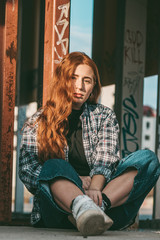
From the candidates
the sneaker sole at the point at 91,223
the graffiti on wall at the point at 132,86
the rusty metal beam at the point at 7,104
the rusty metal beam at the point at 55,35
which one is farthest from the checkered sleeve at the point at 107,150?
the graffiti on wall at the point at 132,86

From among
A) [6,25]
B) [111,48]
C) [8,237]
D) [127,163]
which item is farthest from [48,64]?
[111,48]

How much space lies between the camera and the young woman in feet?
8.57

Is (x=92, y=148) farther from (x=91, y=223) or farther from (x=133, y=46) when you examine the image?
(x=133, y=46)


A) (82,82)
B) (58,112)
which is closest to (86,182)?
(58,112)

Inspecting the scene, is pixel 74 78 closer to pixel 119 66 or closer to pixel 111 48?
pixel 119 66

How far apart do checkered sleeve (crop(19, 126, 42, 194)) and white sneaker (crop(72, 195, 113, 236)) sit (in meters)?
0.53

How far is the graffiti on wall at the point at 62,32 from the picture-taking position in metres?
3.86

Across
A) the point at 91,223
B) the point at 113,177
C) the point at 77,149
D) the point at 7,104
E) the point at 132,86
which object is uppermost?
the point at 132,86

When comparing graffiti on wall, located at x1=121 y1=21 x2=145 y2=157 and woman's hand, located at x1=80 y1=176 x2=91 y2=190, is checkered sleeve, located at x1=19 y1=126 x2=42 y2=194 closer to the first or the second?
woman's hand, located at x1=80 y1=176 x2=91 y2=190

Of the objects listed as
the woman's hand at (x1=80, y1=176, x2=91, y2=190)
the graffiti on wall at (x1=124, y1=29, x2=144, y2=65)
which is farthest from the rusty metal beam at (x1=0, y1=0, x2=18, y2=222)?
the graffiti on wall at (x1=124, y1=29, x2=144, y2=65)

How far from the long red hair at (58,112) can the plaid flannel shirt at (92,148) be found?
58 mm

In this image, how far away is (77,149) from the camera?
3143 mm

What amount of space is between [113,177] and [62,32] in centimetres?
156

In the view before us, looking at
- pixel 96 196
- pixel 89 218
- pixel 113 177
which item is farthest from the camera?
pixel 113 177
